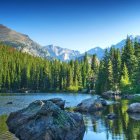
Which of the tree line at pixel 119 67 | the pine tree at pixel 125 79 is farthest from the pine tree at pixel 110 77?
the pine tree at pixel 125 79

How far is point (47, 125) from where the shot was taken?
34.7 m

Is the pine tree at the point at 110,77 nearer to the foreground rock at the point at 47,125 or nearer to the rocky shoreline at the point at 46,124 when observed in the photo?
the rocky shoreline at the point at 46,124

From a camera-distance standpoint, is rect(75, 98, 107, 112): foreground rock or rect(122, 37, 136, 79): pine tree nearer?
rect(75, 98, 107, 112): foreground rock

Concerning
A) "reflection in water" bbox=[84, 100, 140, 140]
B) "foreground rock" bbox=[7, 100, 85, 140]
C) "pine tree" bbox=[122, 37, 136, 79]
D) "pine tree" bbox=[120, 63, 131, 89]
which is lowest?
"reflection in water" bbox=[84, 100, 140, 140]

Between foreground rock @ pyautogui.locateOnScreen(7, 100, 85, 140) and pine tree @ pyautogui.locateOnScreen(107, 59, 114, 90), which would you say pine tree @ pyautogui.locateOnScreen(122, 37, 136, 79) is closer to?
pine tree @ pyautogui.locateOnScreen(107, 59, 114, 90)

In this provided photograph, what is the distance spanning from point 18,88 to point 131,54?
86806mm

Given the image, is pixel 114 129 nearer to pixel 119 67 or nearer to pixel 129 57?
pixel 129 57

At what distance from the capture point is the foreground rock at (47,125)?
112ft

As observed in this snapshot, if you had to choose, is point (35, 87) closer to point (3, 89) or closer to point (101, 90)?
point (3, 89)

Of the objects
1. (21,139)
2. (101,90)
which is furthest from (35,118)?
(101,90)

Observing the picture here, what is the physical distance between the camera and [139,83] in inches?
4072

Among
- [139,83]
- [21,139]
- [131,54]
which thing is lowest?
[21,139]

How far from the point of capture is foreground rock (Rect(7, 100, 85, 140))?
34188 millimetres

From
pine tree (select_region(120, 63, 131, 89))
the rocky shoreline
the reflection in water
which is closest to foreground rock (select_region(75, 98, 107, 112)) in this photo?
the reflection in water
